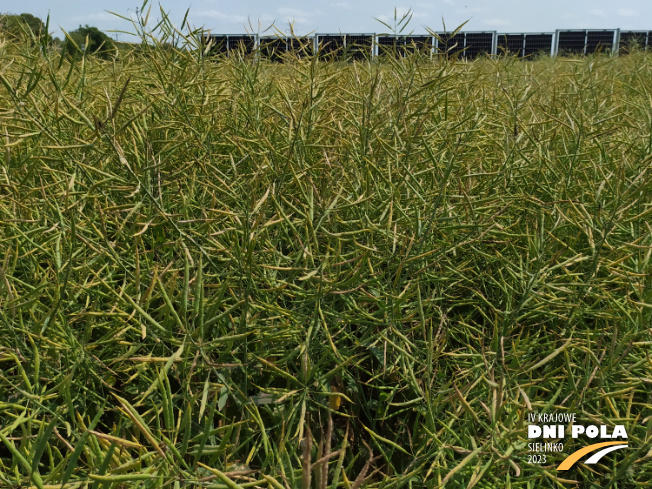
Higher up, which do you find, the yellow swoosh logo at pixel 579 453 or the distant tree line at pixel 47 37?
the distant tree line at pixel 47 37

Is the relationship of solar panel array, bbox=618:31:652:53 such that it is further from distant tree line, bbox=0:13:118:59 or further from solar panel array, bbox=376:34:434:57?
distant tree line, bbox=0:13:118:59

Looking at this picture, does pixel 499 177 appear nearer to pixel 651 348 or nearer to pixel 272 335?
pixel 651 348

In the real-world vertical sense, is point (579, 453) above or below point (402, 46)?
below

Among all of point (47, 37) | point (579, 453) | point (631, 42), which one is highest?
point (631, 42)

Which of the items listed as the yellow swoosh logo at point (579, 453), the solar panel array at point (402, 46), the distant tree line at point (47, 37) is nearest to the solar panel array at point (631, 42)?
the solar panel array at point (402, 46)

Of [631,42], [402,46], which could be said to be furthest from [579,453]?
[631,42]

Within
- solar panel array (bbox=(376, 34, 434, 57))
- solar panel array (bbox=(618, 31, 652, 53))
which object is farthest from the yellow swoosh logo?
solar panel array (bbox=(618, 31, 652, 53))

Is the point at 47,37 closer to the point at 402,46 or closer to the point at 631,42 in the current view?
the point at 402,46

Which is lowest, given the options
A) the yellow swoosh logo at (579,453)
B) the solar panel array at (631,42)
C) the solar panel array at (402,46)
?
the yellow swoosh logo at (579,453)

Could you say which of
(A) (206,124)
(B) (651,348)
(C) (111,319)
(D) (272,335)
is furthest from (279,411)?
(A) (206,124)

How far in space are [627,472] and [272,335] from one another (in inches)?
21.1

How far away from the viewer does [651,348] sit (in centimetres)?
88

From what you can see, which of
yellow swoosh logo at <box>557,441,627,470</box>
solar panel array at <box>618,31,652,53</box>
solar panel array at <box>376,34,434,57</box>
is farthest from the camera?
solar panel array at <box>618,31,652,53</box>

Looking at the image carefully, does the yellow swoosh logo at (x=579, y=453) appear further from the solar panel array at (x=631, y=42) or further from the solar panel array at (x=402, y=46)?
the solar panel array at (x=631, y=42)
